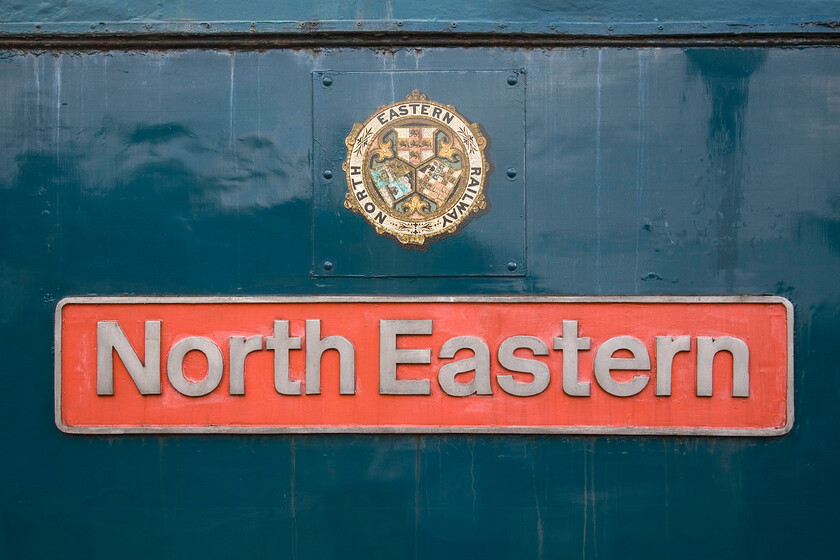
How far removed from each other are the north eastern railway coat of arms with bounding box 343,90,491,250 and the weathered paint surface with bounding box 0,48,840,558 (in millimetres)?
64

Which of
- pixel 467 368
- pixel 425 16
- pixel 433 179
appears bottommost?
pixel 467 368

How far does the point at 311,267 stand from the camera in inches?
73.0

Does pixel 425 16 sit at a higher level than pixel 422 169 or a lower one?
higher

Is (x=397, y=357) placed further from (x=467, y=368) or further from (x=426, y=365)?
(x=467, y=368)

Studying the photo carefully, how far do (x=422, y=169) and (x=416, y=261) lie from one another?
0.27 metres

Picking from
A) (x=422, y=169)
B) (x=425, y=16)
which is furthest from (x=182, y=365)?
(x=425, y=16)

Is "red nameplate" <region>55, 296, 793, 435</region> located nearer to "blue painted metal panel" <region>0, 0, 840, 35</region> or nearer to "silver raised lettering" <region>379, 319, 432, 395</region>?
"silver raised lettering" <region>379, 319, 432, 395</region>

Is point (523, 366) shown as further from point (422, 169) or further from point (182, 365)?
point (182, 365)

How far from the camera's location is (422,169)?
6.09 feet

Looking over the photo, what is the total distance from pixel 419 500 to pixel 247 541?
52 cm

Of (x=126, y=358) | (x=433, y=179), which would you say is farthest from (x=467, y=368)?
(x=126, y=358)

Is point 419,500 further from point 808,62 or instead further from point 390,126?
point 808,62

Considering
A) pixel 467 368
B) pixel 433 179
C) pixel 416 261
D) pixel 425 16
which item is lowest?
pixel 467 368

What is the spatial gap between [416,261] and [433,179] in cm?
25
